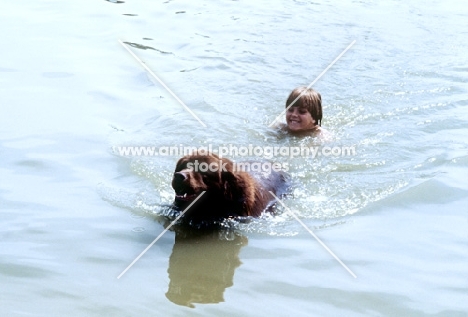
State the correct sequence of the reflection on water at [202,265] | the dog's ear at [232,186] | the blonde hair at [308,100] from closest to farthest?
1. the reflection on water at [202,265]
2. the dog's ear at [232,186]
3. the blonde hair at [308,100]

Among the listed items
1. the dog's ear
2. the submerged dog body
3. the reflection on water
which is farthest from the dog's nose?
the reflection on water

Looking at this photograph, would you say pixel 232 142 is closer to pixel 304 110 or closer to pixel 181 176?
pixel 304 110

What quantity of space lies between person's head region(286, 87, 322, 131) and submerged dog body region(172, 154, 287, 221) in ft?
7.97

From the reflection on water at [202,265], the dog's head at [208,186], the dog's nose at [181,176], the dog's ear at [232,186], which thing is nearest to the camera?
the reflection on water at [202,265]

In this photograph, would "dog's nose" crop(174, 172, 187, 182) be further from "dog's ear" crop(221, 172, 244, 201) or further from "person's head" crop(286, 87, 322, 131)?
"person's head" crop(286, 87, 322, 131)

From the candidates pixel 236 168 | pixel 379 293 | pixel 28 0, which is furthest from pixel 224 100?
pixel 28 0

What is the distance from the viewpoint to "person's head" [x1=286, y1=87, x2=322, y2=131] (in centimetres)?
898

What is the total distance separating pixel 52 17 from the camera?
42.1 feet

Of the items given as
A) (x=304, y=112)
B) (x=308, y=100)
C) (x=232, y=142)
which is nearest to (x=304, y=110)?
(x=304, y=112)

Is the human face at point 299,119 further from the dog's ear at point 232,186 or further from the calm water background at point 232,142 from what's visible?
the dog's ear at point 232,186

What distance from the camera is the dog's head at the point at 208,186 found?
20.2ft

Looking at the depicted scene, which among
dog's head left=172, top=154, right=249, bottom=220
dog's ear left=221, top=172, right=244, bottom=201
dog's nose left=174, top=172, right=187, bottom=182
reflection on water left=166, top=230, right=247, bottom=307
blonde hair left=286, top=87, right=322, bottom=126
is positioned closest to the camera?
reflection on water left=166, top=230, right=247, bottom=307

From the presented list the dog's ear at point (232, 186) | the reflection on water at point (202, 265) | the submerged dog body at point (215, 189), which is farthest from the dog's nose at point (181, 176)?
the reflection on water at point (202, 265)

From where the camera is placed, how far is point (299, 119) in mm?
9047
